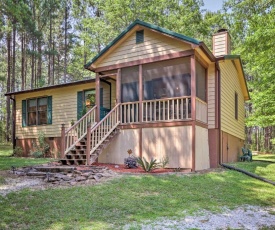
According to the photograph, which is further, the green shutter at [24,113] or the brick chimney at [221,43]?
the green shutter at [24,113]

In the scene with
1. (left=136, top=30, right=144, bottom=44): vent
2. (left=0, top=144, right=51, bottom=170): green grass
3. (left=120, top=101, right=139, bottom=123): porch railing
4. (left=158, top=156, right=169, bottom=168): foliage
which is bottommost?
(left=0, top=144, right=51, bottom=170): green grass

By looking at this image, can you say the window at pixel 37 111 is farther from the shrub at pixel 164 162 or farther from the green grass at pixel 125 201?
the green grass at pixel 125 201

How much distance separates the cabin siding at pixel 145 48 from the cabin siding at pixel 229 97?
258 cm

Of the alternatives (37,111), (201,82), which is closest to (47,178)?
(201,82)

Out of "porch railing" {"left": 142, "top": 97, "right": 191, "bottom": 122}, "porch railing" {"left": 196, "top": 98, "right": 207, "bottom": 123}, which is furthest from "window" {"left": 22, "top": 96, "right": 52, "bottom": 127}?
"porch railing" {"left": 196, "top": 98, "right": 207, "bottom": 123}

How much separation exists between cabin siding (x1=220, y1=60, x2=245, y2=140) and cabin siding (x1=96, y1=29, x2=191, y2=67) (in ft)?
8.46

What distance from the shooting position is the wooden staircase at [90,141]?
9078 millimetres

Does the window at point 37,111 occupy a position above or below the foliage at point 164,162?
above

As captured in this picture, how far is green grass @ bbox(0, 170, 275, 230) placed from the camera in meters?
4.11

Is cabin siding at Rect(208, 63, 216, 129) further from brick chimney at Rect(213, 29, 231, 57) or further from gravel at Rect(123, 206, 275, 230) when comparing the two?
gravel at Rect(123, 206, 275, 230)

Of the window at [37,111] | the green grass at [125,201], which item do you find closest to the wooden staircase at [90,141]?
the green grass at [125,201]

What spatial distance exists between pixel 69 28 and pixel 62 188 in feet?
89.6

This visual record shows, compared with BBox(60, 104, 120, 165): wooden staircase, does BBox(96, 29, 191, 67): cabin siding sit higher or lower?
higher

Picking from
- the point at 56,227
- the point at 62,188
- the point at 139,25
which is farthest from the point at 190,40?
the point at 56,227
